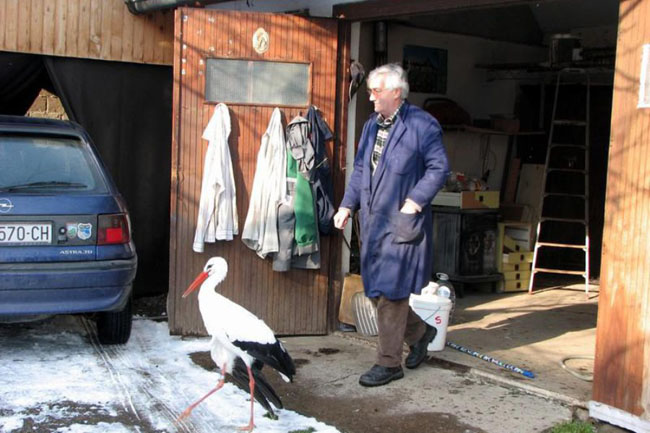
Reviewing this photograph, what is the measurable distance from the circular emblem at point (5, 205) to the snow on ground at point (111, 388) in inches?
41.8

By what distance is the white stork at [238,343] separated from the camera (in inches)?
164

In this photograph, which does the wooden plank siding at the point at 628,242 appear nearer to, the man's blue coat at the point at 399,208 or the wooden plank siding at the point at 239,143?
the man's blue coat at the point at 399,208

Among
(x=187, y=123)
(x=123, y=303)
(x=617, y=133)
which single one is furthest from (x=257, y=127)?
(x=617, y=133)

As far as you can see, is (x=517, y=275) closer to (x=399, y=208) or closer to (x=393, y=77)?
(x=399, y=208)

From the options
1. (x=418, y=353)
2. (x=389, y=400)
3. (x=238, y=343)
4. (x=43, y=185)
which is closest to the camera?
(x=238, y=343)

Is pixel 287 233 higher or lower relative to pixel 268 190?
lower

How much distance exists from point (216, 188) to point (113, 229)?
98cm

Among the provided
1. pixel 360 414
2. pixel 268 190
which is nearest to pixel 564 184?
pixel 268 190

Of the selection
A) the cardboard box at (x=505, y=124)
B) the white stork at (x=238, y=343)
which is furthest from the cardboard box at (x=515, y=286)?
the white stork at (x=238, y=343)

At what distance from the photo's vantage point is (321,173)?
6090mm

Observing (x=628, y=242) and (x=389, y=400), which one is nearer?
(x=628, y=242)

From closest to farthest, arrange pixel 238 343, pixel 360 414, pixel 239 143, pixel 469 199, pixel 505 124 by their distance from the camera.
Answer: pixel 238 343
pixel 360 414
pixel 239 143
pixel 469 199
pixel 505 124

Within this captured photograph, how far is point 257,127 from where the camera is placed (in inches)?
241

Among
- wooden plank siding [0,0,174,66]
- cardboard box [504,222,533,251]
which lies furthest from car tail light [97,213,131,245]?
cardboard box [504,222,533,251]
